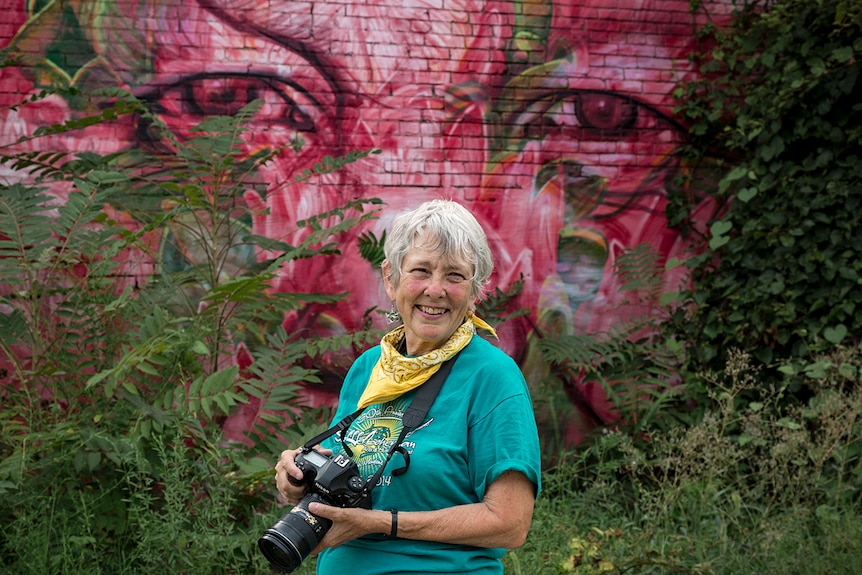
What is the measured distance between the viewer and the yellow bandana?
2176mm

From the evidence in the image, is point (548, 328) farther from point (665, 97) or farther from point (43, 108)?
point (43, 108)

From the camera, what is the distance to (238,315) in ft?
14.5

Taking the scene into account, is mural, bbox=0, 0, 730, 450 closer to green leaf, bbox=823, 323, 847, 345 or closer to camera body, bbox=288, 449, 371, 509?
green leaf, bbox=823, 323, 847, 345

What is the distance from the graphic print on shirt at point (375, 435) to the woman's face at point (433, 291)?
0.21m

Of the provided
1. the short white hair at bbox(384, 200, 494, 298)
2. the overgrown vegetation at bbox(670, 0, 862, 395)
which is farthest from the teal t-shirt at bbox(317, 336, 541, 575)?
the overgrown vegetation at bbox(670, 0, 862, 395)

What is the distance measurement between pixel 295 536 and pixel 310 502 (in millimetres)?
97

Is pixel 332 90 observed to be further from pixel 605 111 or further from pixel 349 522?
pixel 349 522

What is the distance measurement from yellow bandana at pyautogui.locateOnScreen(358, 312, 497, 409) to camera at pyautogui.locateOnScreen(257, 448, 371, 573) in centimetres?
25

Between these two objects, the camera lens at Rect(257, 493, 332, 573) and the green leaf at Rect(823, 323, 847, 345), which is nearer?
the camera lens at Rect(257, 493, 332, 573)

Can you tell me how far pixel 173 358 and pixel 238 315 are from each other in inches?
19.7

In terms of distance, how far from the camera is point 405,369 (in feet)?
7.21

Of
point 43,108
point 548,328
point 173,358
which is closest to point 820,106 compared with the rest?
point 548,328

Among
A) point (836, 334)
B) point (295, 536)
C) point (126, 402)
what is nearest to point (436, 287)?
point (295, 536)

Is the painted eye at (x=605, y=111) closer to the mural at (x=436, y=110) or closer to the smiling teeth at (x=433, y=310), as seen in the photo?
the mural at (x=436, y=110)
